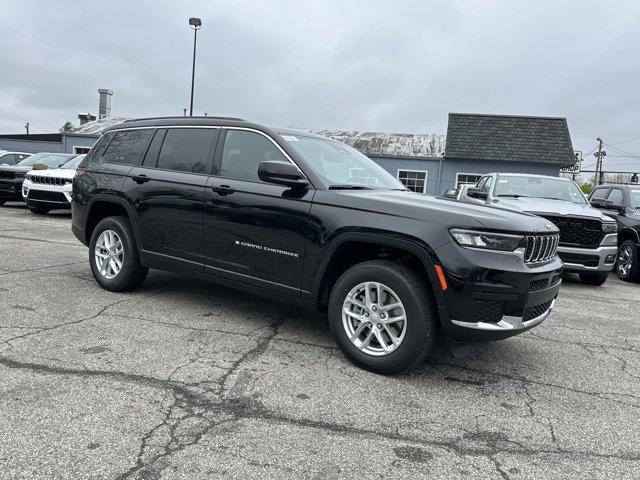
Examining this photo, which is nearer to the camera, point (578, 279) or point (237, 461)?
point (237, 461)

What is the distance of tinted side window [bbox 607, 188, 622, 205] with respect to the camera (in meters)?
10.1

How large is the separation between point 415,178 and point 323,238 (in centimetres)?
2122

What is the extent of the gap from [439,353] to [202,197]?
2425mm

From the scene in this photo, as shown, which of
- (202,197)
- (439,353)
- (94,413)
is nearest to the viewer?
(94,413)

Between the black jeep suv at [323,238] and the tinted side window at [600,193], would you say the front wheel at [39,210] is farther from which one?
the tinted side window at [600,193]

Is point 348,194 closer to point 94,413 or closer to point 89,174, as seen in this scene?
point 94,413

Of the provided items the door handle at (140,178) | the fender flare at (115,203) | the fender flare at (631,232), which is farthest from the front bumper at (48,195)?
the fender flare at (631,232)

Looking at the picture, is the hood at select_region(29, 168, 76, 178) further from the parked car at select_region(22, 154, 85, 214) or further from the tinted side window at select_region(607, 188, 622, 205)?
the tinted side window at select_region(607, 188, 622, 205)

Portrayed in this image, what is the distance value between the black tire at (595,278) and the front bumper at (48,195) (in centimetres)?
1094

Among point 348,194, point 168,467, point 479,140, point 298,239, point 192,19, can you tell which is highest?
point 192,19

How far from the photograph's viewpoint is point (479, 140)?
78.0 feet

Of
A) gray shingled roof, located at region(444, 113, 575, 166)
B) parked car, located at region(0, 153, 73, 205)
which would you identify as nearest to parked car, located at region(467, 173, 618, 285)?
parked car, located at region(0, 153, 73, 205)

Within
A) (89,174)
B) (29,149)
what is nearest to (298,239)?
(89,174)

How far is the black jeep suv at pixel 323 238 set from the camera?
3406mm
